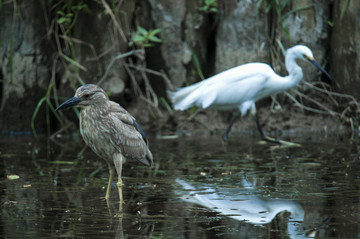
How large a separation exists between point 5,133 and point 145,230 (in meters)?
6.01

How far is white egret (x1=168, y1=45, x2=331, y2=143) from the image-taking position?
316 inches

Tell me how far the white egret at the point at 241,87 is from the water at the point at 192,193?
0.78m

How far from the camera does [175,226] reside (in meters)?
3.78

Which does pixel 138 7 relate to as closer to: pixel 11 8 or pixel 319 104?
pixel 11 8

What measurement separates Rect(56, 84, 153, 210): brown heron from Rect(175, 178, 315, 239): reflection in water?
0.67 metres

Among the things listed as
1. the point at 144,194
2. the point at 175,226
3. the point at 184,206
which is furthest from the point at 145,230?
the point at 144,194

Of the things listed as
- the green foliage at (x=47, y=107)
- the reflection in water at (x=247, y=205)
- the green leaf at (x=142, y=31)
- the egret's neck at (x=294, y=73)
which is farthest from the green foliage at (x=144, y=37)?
the reflection in water at (x=247, y=205)

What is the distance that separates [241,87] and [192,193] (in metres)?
3.48

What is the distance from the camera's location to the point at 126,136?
198 inches

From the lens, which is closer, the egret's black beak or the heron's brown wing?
the egret's black beak

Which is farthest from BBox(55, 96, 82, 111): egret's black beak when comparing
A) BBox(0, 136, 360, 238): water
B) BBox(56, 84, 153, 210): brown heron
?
BBox(0, 136, 360, 238): water

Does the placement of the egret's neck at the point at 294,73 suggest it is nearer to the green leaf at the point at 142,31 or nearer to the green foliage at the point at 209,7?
the green foliage at the point at 209,7

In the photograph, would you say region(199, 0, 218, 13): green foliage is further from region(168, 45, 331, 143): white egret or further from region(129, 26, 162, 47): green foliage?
region(168, 45, 331, 143): white egret

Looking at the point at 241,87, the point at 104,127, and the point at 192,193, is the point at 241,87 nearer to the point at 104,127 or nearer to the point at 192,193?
the point at 192,193
